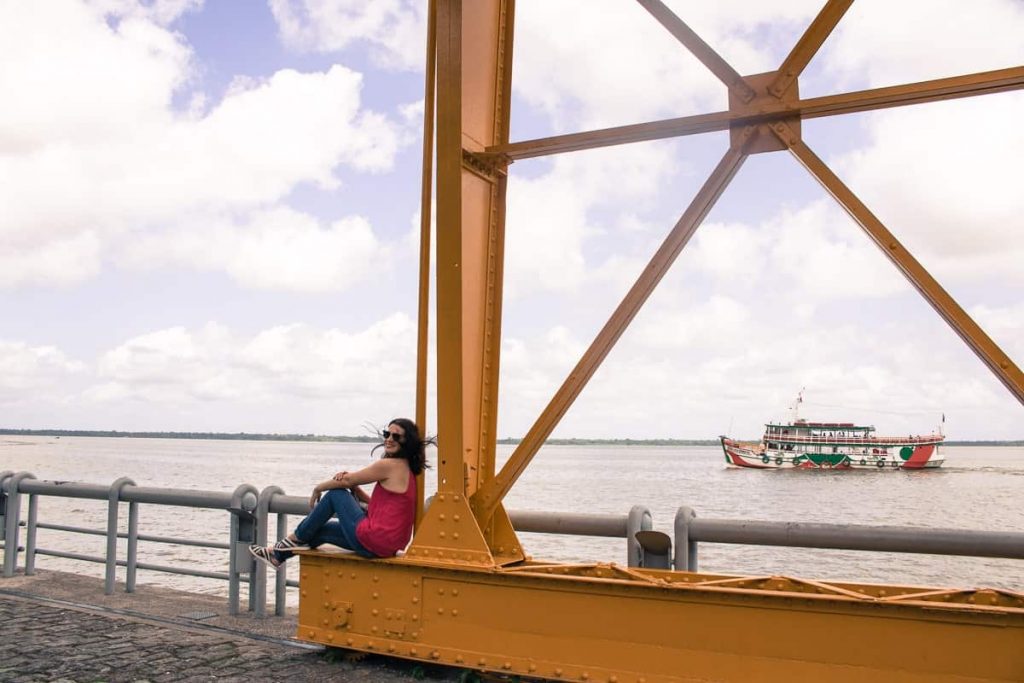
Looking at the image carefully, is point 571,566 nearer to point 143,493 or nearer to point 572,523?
point 572,523

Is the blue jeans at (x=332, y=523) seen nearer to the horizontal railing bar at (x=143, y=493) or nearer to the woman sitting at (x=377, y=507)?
the woman sitting at (x=377, y=507)

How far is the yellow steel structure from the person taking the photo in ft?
13.3

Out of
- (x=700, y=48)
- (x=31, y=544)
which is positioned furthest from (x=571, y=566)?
(x=31, y=544)

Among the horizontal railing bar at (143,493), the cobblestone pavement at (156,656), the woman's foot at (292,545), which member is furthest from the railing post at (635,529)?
the horizontal railing bar at (143,493)

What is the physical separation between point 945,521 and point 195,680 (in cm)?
3101

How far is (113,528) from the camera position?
8250 mm

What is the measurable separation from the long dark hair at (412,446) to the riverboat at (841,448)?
71344 mm

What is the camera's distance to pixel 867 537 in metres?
4.97

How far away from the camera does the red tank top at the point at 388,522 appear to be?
A: 5.49 m

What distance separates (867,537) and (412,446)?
2899 millimetres

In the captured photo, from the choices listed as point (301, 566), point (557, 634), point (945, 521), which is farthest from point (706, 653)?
point (945, 521)

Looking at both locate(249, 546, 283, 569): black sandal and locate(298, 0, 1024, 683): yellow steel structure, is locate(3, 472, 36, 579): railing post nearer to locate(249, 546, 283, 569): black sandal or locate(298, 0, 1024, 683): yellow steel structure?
locate(249, 546, 283, 569): black sandal

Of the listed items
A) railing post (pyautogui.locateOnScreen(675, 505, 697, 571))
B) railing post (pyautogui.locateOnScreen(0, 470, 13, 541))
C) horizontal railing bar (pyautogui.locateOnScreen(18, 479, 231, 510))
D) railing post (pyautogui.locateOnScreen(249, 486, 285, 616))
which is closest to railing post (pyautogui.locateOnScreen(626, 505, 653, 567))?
railing post (pyautogui.locateOnScreen(675, 505, 697, 571))

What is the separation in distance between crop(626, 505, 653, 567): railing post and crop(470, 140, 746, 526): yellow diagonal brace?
0.83 m
